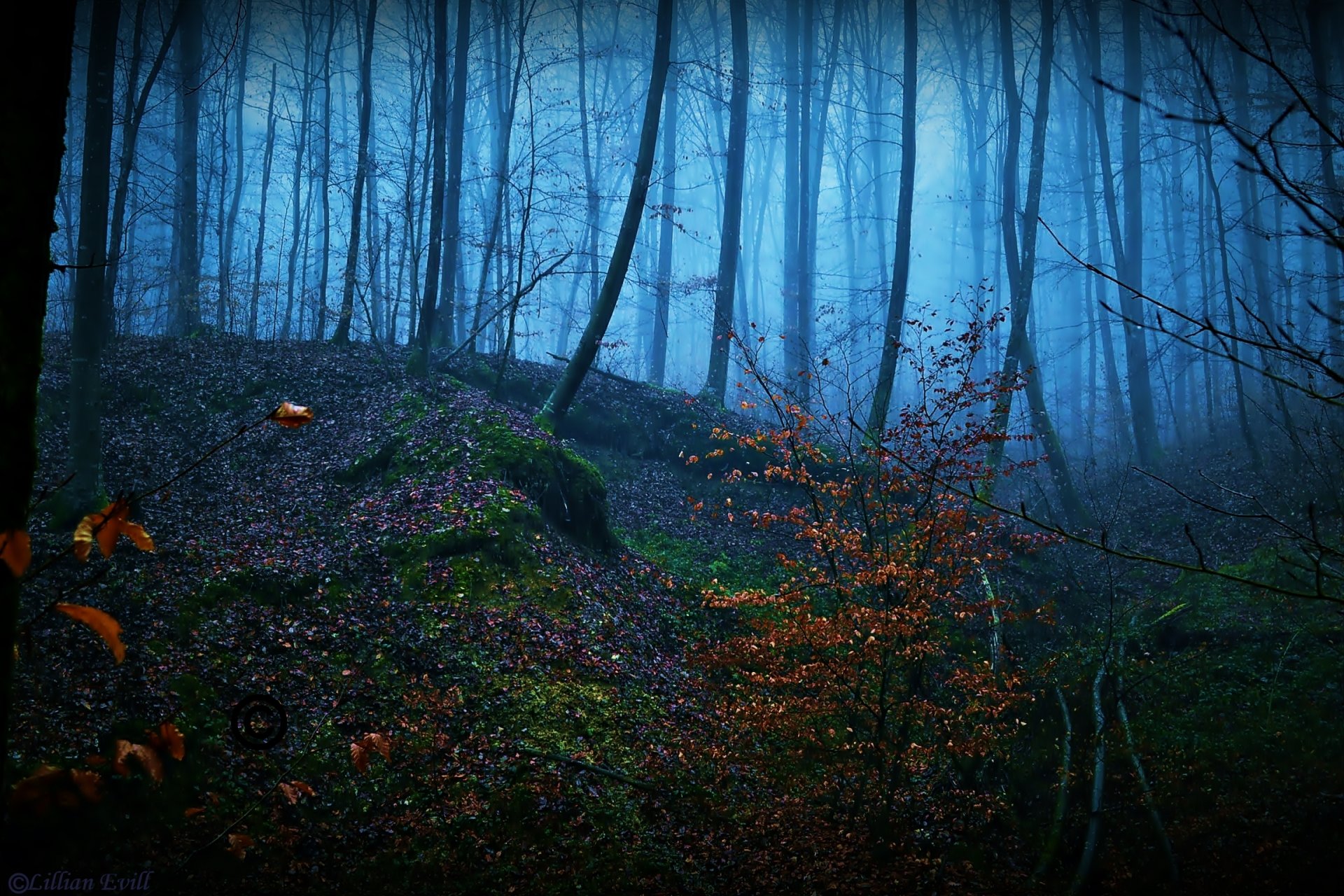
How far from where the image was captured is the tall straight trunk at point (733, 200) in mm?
17000

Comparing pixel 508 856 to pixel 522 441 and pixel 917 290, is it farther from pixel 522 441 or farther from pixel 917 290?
pixel 917 290

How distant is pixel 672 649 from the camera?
30.8 feet

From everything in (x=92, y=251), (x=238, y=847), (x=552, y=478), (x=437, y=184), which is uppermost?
(x=437, y=184)

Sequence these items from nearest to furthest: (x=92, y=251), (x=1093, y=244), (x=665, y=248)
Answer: (x=92, y=251) → (x=665, y=248) → (x=1093, y=244)

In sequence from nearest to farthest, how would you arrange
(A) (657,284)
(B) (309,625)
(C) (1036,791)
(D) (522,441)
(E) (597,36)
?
1. (B) (309,625)
2. (C) (1036,791)
3. (D) (522,441)
4. (A) (657,284)
5. (E) (597,36)

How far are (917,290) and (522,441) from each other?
51.4m

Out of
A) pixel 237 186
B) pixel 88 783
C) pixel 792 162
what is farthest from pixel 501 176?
pixel 792 162

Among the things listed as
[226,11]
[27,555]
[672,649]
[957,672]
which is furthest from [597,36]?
[27,555]

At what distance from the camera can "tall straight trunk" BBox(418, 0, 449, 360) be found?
13.3m

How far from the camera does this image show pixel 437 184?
44.8 ft

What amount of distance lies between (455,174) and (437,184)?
10.6ft

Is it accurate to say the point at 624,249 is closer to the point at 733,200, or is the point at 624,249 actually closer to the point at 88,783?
the point at 733,200

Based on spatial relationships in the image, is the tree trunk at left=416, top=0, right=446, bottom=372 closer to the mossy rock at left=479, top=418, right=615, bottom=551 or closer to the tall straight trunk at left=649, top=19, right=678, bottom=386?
the mossy rock at left=479, top=418, right=615, bottom=551

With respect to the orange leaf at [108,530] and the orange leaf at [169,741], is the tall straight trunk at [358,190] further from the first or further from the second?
the orange leaf at [108,530]
